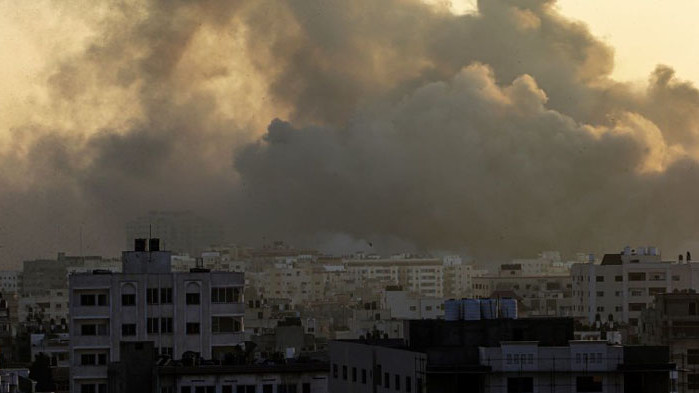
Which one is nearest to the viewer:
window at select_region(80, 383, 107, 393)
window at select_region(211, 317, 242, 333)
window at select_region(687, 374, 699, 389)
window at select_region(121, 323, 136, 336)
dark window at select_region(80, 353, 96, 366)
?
window at select_region(80, 383, 107, 393)

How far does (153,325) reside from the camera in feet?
221

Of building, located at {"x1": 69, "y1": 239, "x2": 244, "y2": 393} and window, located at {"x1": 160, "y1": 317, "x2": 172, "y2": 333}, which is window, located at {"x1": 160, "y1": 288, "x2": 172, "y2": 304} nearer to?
building, located at {"x1": 69, "y1": 239, "x2": 244, "y2": 393}

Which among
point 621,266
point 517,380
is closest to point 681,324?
point 517,380

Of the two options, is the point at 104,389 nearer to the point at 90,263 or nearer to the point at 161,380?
the point at 161,380

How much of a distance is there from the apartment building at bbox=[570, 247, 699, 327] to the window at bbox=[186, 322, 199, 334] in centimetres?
5816

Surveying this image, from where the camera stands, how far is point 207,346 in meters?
67.3

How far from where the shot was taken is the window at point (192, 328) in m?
67.4

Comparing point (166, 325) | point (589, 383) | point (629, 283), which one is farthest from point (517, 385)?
point (629, 283)

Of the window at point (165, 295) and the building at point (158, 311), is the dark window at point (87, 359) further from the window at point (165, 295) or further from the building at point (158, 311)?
the window at point (165, 295)

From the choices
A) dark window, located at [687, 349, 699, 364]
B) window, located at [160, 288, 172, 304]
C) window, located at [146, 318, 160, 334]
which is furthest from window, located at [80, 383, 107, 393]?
dark window, located at [687, 349, 699, 364]

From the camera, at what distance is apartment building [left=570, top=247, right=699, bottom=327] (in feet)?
414

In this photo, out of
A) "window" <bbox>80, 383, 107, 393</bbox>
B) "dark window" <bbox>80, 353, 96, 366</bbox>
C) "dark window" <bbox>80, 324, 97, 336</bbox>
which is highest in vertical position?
"dark window" <bbox>80, 324, 97, 336</bbox>

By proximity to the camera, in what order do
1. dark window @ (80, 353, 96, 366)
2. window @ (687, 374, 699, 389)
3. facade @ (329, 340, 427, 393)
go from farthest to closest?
window @ (687, 374, 699, 389) < dark window @ (80, 353, 96, 366) < facade @ (329, 340, 427, 393)

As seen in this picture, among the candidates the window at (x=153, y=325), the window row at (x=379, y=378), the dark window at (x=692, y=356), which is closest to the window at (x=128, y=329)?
the window at (x=153, y=325)
